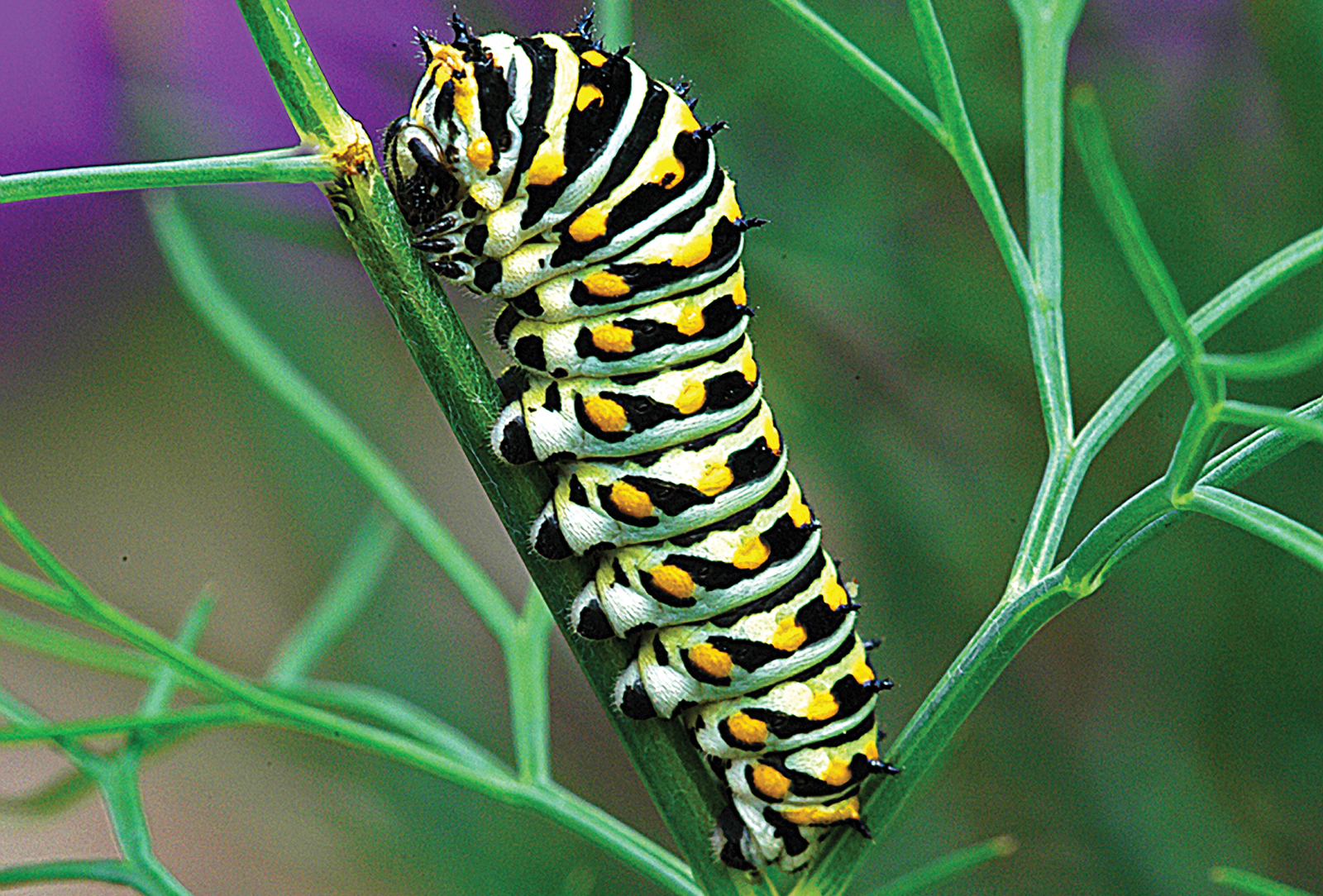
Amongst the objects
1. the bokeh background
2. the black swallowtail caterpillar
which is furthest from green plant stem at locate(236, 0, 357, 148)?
the bokeh background

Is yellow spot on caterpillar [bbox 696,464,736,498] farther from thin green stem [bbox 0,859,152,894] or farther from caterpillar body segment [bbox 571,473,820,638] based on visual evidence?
thin green stem [bbox 0,859,152,894]

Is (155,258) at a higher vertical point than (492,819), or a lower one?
higher

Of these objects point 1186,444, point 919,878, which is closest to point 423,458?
point 919,878

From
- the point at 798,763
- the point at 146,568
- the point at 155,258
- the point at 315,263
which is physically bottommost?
the point at 798,763

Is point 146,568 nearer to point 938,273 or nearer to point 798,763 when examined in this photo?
point 938,273

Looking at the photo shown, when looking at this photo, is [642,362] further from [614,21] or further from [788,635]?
[614,21]

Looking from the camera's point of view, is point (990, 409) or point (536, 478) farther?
point (990, 409)
